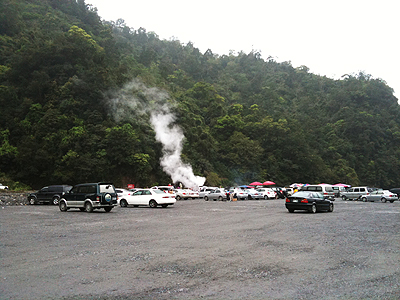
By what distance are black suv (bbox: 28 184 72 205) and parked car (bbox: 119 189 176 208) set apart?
560 centimetres

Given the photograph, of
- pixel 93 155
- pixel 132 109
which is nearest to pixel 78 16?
pixel 132 109

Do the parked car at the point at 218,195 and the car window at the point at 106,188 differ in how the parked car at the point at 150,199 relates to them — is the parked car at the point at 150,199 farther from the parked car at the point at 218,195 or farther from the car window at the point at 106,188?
the parked car at the point at 218,195

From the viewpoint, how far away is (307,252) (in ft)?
29.5

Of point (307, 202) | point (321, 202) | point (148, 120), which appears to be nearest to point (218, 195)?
point (321, 202)

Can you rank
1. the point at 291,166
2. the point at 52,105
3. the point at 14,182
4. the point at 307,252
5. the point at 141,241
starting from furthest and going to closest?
the point at 291,166 < the point at 52,105 < the point at 14,182 < the point at 141,241 < the point at 307,252

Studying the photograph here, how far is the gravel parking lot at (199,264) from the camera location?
572 centimetres

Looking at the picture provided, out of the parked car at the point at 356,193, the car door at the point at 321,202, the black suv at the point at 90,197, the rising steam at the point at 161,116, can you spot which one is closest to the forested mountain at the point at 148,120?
the rising steam at the point at 161,116

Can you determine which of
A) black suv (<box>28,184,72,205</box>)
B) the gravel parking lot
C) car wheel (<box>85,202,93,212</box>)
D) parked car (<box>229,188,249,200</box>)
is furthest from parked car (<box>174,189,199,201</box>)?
the gravel parking lot

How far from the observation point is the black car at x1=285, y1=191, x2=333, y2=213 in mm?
21578

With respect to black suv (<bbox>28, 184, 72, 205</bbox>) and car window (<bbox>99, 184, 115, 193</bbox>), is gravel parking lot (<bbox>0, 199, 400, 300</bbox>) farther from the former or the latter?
black suv (<bbox>28, 184, 72, 205</bbox>)

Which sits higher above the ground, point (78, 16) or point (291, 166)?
point (78, 16)

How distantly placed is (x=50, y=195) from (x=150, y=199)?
9.16 m

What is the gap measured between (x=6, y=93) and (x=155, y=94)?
963 inches

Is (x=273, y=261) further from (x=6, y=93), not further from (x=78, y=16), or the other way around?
(x=78, y=16)
